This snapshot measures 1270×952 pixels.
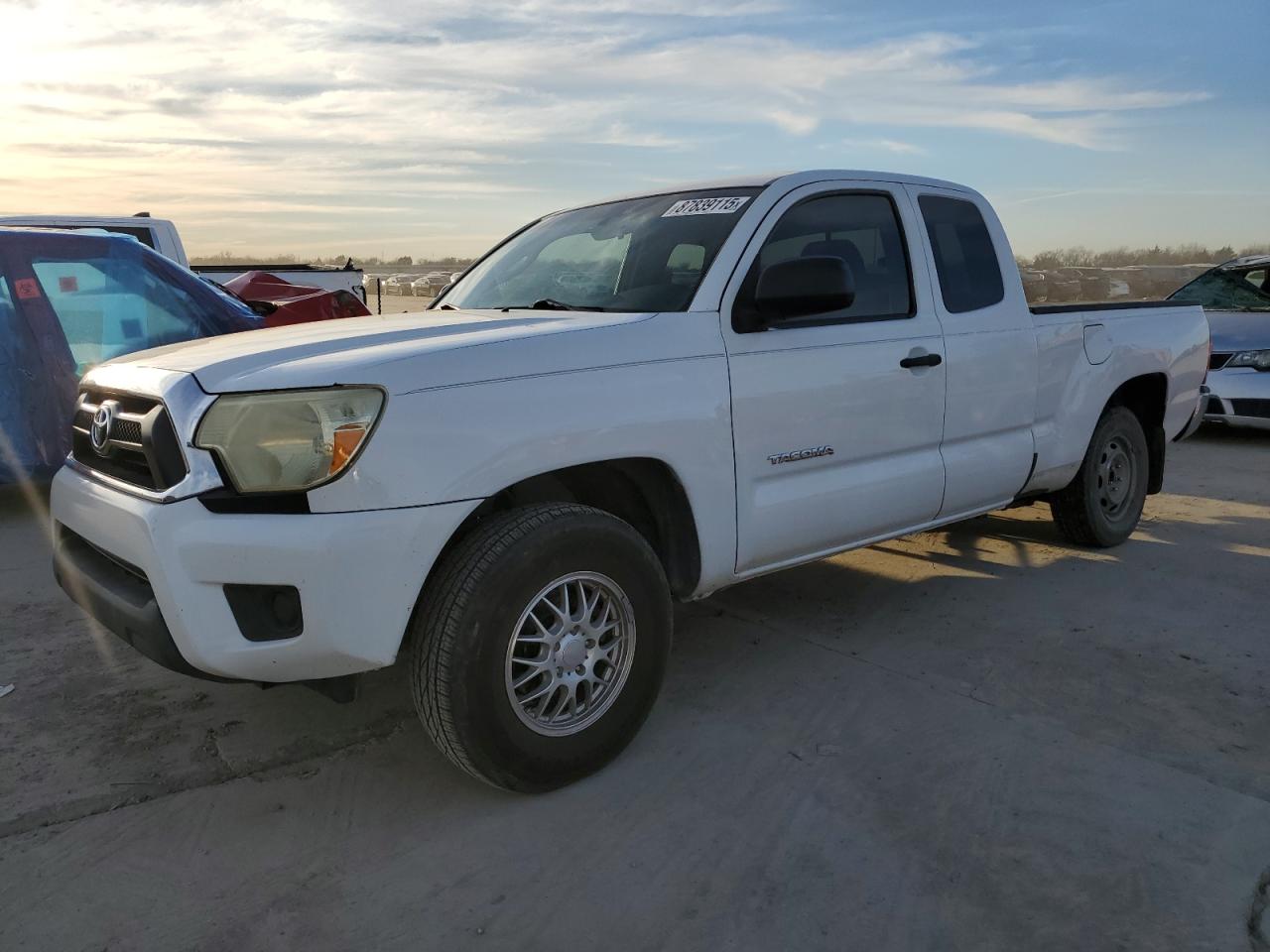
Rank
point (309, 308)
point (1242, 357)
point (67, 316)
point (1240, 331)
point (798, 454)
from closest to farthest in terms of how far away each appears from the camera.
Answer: point (798, 454) → point (67, 316) → point (309, 308) → point (1242, 357) → point (1240, 331)

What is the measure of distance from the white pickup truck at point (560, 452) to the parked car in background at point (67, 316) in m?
2.52

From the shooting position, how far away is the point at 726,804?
112 inches

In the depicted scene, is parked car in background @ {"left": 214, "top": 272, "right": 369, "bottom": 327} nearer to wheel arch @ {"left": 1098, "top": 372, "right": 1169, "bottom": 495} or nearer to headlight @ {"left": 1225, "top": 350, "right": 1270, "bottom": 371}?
wheel arch @ {"left": 1098, "top": 372, "right": 1169, "bottom": 495}

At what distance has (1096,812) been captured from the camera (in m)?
2.78

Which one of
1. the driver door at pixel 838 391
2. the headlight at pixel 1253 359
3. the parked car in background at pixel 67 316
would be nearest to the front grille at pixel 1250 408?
the headlight at pixel 1253 359

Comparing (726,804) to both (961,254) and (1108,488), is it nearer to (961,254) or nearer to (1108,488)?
(961,254)

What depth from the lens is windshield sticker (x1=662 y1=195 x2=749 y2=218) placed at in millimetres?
3682

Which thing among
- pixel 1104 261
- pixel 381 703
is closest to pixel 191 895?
pixel 381 703

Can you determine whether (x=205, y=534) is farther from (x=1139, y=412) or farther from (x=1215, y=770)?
(x=1139, y=412)

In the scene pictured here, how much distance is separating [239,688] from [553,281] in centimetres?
194

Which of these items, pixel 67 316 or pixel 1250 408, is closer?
pixel 67 316

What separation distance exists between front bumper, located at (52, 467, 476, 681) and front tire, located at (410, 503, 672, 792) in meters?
0.13

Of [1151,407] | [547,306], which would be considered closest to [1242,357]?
[1151,407]

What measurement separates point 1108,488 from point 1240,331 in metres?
4.77
